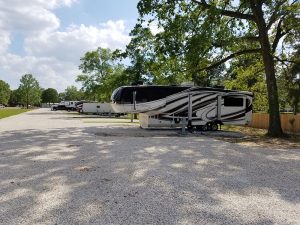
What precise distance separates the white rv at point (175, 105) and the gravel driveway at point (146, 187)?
11.5 m

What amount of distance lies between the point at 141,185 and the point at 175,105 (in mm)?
16717

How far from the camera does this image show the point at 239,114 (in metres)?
25.4

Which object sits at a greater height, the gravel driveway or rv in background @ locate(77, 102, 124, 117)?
rv in background @ locate(77, 102, 124, 117)

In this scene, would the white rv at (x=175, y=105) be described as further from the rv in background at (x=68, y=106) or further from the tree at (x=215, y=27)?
the rv in background at (x=68, y=106)

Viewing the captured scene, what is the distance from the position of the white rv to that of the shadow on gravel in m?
11.3

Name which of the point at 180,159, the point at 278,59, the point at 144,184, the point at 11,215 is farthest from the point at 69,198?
the point at 278,59

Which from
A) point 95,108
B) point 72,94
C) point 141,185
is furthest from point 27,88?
point 141,185

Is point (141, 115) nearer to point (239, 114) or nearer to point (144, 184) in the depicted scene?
point (239, 114)

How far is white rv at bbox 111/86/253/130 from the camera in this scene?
2366cm

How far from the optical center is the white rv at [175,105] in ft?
77.6

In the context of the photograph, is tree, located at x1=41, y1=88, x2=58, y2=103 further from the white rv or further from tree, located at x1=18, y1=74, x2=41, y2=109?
the white rv

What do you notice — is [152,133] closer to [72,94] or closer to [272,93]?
[272,93]

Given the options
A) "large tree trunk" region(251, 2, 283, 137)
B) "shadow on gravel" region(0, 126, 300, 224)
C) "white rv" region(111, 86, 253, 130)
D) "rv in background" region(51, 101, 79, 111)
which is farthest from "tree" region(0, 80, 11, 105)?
"shadow on gravel" region(0, 126, 300, 224)

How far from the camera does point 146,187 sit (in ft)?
23.6
